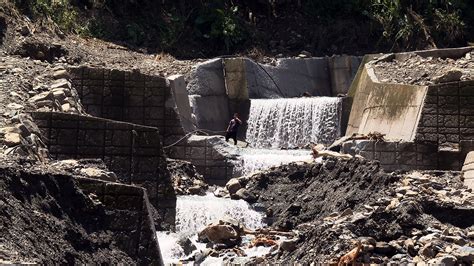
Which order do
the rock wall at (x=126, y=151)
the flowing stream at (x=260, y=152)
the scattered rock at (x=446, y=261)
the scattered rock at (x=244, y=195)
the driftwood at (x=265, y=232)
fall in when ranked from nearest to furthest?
the scattered rock at (x=446, y=261)
the flowing stream at (x=260, y=152)
the driftwood at (x=265, y=232)
the rock wall at (x=126, y=151)
the scattered rock at (x=244, y=195)

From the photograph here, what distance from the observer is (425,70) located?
2588 cm

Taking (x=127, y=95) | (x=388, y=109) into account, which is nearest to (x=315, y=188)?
(x=388, y=109)

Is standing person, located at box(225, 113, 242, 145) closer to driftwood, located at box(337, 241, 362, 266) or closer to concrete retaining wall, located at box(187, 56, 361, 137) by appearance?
concrete retaining wall, located at box(187, 56, 361, 137)

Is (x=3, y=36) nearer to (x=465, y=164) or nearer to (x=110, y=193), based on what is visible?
(x=465, y=164)

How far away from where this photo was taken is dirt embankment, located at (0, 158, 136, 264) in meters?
12.2

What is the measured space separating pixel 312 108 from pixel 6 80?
7978 millimetres

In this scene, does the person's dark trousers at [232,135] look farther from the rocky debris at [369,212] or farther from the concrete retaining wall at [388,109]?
the rocky debris at [369,212]

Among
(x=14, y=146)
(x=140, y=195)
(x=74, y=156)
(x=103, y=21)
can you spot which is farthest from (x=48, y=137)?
(x=103, y=21)

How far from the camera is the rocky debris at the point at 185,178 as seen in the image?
2272 cm

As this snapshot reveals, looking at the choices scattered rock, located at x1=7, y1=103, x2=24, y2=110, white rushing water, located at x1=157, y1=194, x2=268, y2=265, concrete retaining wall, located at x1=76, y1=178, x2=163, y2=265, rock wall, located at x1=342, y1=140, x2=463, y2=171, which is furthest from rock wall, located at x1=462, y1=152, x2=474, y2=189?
concrete retaining wall, located at x1=76, y1=178, x2=163, y2=265

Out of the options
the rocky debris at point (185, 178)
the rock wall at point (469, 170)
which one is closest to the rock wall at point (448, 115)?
the rock wall at point (469, 170)

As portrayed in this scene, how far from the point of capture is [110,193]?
1370 cm

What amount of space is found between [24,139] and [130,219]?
205 inches

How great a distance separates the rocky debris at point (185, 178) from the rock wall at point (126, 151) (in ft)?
9.22
